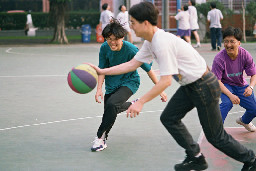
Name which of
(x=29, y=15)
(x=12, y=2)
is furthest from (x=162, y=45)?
(x=12, y=2)

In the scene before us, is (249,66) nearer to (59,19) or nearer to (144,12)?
(144,12)

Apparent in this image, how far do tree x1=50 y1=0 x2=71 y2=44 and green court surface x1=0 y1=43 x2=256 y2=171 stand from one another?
17.5m

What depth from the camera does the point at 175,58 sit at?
4.65 m

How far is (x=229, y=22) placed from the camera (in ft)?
96.0

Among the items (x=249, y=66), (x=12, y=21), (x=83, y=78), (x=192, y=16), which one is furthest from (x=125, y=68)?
(x=12, y=21)

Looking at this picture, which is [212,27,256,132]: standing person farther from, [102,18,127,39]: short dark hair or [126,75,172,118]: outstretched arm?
[126,75,172,118]: outstretched arm

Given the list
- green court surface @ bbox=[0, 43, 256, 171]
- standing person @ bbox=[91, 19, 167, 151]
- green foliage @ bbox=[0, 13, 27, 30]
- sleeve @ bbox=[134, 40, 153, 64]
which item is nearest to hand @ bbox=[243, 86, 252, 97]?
green court surface @ bbox=[0, 43, 256, 171]

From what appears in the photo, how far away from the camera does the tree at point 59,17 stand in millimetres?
28609

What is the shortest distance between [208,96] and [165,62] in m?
0.57

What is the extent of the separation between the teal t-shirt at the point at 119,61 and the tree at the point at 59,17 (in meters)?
22.2

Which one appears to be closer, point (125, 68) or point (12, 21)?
point (125, 68)

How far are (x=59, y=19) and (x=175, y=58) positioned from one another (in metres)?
24.8

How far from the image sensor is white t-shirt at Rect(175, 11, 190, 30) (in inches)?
864

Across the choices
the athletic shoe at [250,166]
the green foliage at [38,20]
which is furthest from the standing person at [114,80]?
the green foliage at [38,20]
